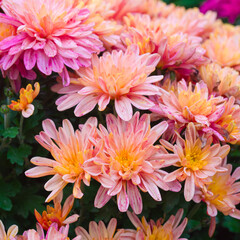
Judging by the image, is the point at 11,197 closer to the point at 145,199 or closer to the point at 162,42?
the point at 145,199

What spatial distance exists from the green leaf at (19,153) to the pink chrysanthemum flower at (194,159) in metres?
0.37

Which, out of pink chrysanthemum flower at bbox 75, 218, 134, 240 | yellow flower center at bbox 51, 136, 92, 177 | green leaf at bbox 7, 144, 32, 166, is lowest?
pink chrysanthemum flower at bbox 75, 218, 134, 240

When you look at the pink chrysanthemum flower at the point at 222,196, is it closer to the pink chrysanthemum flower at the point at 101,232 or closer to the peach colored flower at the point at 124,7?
the pink chrysanthemum flower at the point at 101,232

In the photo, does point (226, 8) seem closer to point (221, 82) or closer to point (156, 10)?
point (156, 10)

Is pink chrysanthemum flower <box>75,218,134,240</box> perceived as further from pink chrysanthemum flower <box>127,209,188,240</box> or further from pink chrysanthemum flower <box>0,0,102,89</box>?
pink chrysanthemum flower <box>0,0,102,89</box>

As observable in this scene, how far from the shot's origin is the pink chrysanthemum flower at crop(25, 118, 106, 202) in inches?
28.7

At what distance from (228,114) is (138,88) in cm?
23

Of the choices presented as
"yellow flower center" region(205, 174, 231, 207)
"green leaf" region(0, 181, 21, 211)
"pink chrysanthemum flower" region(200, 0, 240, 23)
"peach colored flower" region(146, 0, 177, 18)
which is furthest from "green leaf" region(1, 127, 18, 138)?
"pink chrysanthemum flower" region(200, 0, 240, 23)

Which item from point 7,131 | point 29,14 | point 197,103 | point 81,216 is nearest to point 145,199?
point 81,216

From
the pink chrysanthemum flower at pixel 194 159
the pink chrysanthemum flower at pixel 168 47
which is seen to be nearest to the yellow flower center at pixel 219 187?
the pink chrysanthemum flower at pixel 194 159

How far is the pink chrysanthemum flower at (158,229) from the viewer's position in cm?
81

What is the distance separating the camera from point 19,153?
90 centimetres

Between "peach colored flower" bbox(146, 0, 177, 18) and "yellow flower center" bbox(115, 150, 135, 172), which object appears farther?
"peach colored flower" bbox(146, 0, 177, 18)

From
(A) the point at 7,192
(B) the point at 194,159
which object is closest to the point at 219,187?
(B) the point at 194,159
